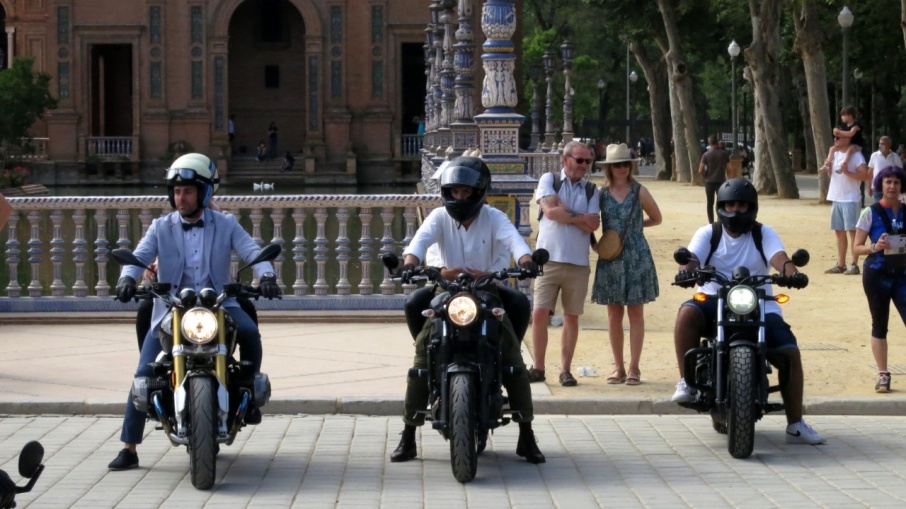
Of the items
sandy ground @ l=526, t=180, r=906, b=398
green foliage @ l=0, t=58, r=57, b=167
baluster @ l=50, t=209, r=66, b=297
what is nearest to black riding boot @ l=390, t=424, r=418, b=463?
sandy ground @ l=526, t=180, r=906, b=398

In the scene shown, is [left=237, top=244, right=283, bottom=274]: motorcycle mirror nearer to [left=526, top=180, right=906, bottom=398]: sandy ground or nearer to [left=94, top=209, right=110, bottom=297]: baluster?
[left=526, top=180, right=906, bottom=398]: sandy ground

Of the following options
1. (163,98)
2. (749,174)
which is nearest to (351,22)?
(163,98)

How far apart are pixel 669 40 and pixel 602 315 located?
3697 cm

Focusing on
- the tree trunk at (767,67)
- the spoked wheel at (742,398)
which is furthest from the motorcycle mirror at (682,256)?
the tree trunk at (767,67)

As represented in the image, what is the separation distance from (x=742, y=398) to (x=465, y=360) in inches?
63.6

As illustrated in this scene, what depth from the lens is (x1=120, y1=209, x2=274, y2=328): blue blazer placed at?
30.1ft

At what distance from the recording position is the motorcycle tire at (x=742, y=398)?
30.2ft

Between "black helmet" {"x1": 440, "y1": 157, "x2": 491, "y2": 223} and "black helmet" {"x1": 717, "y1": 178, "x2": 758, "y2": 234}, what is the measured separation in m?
1.53

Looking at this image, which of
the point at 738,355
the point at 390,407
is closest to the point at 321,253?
the point at 390,407

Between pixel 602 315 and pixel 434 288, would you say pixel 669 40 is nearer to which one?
pixel 602 315

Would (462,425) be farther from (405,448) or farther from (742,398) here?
(742,398)

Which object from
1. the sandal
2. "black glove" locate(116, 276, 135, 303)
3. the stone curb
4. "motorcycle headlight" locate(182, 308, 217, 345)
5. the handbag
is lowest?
the stone curb

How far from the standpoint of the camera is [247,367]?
350 inches

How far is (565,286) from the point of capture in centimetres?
1201
